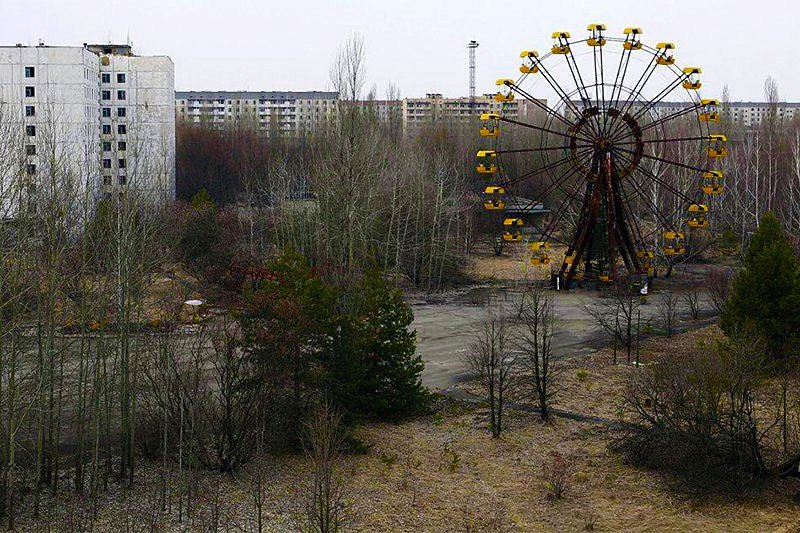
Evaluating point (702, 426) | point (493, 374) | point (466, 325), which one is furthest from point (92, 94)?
point (702, 426)

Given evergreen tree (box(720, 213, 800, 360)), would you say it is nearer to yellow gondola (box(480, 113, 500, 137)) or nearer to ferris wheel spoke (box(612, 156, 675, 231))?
ferris wheel spoke (box(612, 156, 675, 231))

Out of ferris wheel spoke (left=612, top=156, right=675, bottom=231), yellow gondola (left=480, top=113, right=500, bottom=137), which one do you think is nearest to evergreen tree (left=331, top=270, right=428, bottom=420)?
yellow gondola (left=480, top=113, right=500, bottom=137)

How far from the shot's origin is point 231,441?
1459 centimetres

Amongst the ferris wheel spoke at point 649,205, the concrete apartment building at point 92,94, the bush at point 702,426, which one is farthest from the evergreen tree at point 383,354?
the ferris wheel spoke at point 649,205

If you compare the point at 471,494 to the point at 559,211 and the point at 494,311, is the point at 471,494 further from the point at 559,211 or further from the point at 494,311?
the point at 559,211

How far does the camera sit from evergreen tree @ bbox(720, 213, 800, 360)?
2011cm

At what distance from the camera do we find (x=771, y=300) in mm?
20562

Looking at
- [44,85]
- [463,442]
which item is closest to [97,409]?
[463,442]

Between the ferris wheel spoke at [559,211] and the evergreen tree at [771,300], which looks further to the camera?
the ferris wheel spoke at [559,211]

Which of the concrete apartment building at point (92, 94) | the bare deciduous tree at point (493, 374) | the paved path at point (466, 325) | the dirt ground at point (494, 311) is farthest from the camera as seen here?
the concrete apartment building at point (92, 94)

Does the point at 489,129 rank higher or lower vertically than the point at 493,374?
higher

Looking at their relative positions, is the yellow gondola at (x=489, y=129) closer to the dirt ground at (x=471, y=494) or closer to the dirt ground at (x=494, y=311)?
the dirt ground at (x=494, y=311)

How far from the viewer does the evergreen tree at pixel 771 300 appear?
2011 cm

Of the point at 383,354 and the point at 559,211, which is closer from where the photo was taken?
the point at 383,354
